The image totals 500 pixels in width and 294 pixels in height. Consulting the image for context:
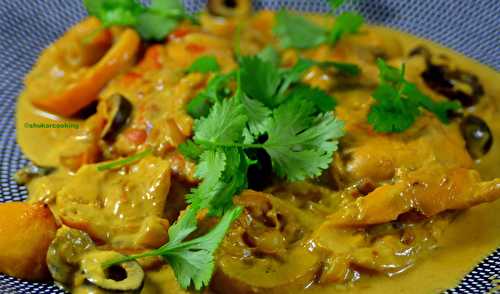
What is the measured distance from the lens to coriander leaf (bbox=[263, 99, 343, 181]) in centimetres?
369

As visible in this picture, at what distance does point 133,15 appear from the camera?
16.9 ft

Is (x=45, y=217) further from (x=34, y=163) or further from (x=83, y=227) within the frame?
(x=34, y=163)

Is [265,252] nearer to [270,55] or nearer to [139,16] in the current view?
[270,55]

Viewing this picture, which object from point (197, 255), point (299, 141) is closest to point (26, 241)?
point (197, 255)

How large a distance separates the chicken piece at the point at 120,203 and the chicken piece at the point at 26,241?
7.1 inches

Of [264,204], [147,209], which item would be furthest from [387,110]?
[147,209]

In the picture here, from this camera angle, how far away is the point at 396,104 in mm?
4133

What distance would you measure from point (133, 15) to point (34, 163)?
4.23 ft

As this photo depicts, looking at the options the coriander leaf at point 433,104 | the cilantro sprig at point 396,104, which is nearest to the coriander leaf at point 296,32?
the cilantro sprig at point 396,104

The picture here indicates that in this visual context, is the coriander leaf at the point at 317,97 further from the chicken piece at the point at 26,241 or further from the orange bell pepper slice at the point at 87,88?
the chicken piece at the point at 26,241

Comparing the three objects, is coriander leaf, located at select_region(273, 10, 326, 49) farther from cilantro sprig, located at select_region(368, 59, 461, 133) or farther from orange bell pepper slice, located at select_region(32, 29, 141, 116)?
orange bell pepper slice, located at select_region(32, 29, 141, 116)

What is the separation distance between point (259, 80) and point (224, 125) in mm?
616

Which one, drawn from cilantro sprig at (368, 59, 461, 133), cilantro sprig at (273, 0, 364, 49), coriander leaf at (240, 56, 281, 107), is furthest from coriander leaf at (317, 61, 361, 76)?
cilantro sprig at (273, 0, 364, 49)

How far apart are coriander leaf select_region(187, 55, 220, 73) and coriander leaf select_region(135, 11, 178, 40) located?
0.62 meters
